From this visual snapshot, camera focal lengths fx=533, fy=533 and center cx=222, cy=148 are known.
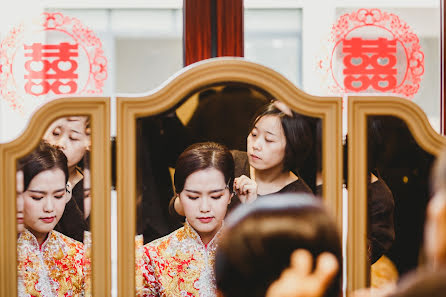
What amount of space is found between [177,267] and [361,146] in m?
0.57

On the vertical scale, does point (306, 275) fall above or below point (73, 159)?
below

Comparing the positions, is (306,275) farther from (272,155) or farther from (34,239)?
(34,239)

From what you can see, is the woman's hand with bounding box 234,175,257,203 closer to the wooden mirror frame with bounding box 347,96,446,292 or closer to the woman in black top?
the woman in black top

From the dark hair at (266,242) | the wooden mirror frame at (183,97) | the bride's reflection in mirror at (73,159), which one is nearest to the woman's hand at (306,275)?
the dark hair at (266,242)

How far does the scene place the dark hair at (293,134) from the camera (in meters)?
1.33

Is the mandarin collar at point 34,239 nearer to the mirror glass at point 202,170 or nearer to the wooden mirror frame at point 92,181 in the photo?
the wooden mirror frame at point 92,181

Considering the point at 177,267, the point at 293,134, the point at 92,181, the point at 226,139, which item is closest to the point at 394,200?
the point at 293,134

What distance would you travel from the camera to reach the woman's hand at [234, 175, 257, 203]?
1.38m

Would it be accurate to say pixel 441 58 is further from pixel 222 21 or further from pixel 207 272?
pixel 207 272

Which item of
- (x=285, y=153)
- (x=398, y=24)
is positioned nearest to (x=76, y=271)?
(x=285, y=153)

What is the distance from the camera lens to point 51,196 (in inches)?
52.7

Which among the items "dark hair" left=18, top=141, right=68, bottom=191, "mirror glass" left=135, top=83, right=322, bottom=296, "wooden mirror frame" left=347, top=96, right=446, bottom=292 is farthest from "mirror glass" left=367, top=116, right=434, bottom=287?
"dark hair" left=18, top=141, right=68, bottom=191

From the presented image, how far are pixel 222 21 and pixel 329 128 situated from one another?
0.67 metres

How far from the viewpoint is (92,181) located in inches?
52.6
